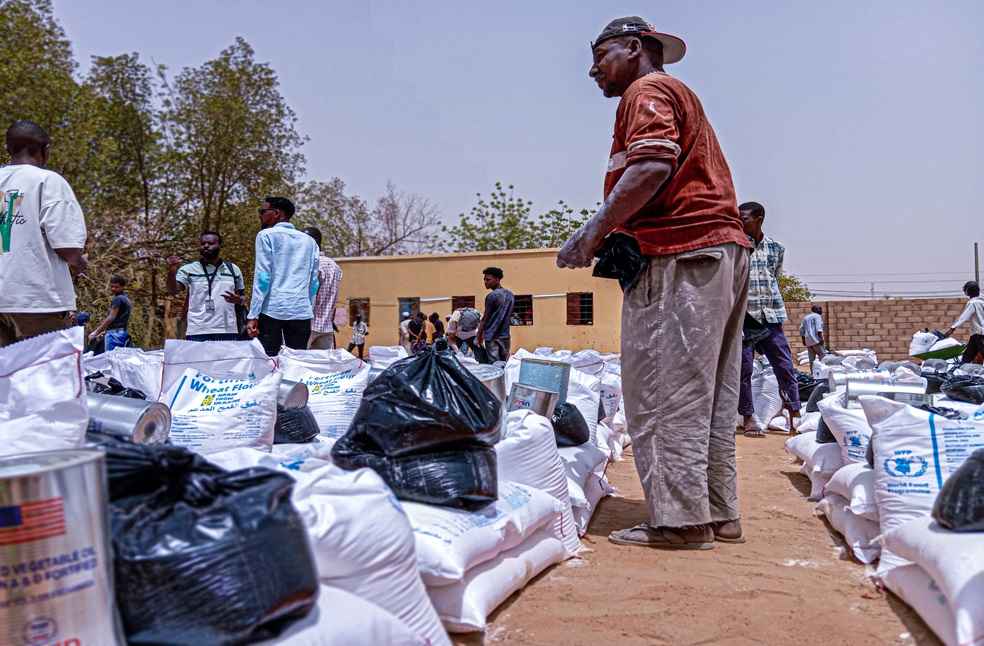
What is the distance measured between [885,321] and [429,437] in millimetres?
25430

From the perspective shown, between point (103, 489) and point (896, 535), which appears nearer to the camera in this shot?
point (103, 489)

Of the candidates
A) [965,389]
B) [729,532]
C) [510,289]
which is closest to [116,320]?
[729,532]

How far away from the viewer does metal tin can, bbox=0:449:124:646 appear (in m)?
1.27

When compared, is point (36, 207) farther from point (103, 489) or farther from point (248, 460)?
point (103, 489)

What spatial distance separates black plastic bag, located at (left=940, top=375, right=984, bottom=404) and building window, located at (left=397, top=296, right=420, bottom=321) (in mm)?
22864

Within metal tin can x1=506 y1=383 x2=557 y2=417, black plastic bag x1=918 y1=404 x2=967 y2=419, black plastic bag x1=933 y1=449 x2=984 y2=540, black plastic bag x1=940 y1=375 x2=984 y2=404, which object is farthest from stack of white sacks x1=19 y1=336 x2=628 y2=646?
black plastic bag x1=940 y1=375 x2=984 y2=404

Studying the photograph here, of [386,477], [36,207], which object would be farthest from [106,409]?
[36,207]

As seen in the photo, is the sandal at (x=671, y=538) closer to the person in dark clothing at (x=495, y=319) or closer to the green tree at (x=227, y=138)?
the person in dark clothing at (x=495, y=319)

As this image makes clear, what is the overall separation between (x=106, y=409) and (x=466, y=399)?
1.13 metres

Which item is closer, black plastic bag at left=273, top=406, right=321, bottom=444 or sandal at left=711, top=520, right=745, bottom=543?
sandal at left=711, top=520, right=745, bottom=543

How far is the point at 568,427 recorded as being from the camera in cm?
373

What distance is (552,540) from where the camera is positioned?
2818 mm

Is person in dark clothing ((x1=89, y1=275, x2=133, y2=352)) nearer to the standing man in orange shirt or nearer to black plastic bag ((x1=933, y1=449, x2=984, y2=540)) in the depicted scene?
the standing man in orange shirt

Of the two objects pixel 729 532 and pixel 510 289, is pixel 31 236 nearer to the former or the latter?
pixel 729 532
